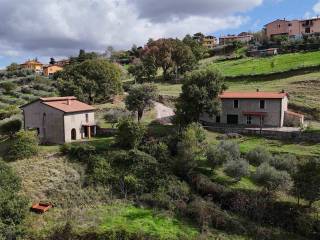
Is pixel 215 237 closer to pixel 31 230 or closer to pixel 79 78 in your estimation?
pixel 31 230

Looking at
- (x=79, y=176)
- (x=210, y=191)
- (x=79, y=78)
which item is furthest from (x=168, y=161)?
(x=79, y=78)

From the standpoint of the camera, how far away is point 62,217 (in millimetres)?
30312

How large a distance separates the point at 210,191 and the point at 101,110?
27317 millimetres

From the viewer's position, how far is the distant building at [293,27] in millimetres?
116062

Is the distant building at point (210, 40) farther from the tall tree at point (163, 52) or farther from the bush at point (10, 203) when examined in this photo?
the bush at point (10, 203)

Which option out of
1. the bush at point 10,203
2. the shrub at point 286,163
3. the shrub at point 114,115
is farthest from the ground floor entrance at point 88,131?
the shrub at point 286,163

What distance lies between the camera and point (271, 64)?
7662cm

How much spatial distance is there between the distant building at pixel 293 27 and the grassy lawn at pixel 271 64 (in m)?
35.3

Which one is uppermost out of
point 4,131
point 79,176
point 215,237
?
point 4,131

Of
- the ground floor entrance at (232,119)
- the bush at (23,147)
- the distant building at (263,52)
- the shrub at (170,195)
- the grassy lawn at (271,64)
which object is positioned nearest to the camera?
the shrub at (170,195)

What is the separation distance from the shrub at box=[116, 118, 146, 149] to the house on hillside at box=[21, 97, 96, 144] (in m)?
7.15

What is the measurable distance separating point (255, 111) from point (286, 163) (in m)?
15.7

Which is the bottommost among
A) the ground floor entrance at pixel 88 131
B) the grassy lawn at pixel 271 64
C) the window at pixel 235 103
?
the ground floor entrance at pixel 88 131

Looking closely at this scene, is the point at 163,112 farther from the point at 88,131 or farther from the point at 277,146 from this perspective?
the point at 277,146
